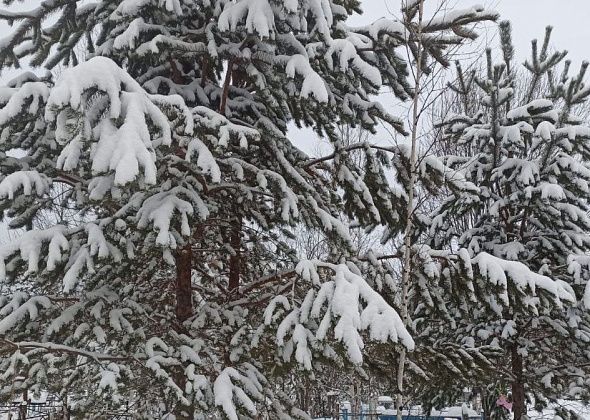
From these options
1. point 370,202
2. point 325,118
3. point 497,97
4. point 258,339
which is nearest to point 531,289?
point 370,202

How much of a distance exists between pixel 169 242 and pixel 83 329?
133cm

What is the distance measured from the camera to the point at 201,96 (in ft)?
19.8

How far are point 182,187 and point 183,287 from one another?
161 centimetres

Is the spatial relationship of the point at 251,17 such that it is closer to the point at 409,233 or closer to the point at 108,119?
the point at 108,119

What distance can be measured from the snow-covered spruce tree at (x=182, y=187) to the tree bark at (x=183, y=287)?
0.07 ft

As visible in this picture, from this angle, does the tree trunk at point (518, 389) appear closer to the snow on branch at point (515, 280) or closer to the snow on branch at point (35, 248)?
the snow on branch at point (515, 280)

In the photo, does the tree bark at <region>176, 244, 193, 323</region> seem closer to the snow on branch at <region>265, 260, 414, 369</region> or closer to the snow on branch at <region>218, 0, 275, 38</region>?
the snow on branch at <region>265, 260, 414, 369</region>

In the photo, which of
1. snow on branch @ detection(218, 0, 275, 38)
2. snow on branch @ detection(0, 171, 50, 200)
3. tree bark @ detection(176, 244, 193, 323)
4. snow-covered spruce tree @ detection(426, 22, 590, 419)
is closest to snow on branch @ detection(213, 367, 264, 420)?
tree bark @ detection(176, 244, 193, 323)

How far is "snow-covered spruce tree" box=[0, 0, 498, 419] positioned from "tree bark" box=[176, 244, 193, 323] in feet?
0.07

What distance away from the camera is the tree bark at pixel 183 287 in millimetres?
6105

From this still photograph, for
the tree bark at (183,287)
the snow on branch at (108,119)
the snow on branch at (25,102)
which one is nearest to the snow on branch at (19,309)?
the tree bark at (183,287)

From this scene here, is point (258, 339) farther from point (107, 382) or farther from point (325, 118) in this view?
point (325, 118)

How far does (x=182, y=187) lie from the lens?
16.5ft

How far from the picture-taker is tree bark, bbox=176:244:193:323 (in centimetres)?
611
